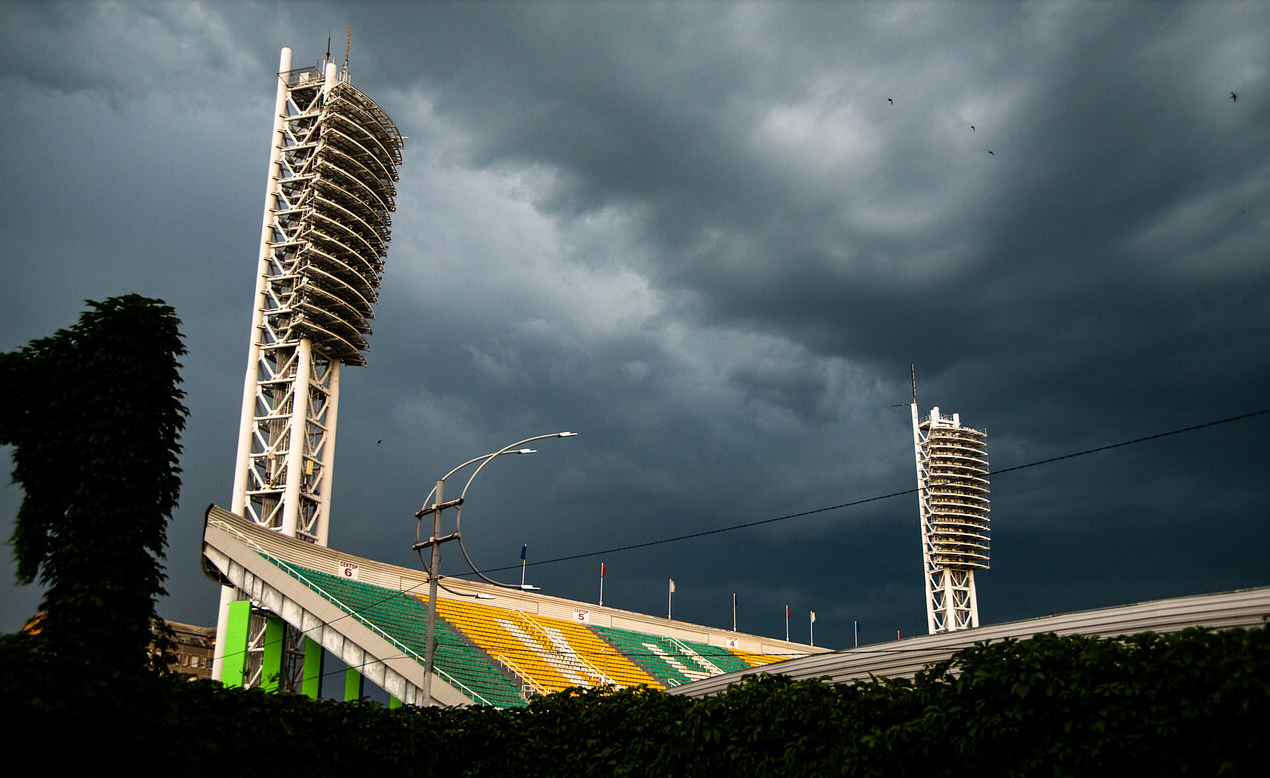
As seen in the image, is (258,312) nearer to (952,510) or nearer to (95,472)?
(95,472)

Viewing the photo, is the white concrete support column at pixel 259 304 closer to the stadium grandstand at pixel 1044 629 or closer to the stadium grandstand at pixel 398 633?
the stadium grandstand at pixel 398 633

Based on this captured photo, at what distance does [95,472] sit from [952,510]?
366 feet

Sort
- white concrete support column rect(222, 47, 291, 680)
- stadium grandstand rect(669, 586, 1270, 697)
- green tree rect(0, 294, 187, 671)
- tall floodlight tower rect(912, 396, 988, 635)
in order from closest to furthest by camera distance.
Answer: stadium grandstand rect(669, 586, 1270, 697), green tree rect(0, 294, 187, 671), white concrete support column rect(222, 47, 291, 680), tall floodlight tower rect(912, 396, 988, 635)

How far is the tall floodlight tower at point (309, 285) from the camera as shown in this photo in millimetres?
58125

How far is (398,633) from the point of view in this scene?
41.6 m

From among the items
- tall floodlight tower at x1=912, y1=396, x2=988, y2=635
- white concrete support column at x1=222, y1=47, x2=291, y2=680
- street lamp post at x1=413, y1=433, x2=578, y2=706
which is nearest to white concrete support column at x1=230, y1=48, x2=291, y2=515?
white concrete support column at x1=222, y1=47, x2=291, y2=680

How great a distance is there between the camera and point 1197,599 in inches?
667

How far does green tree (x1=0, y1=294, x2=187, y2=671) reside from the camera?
56.7 ft

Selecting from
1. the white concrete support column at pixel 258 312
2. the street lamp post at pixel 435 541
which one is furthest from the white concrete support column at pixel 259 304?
the street lamp post at pixel 435 541

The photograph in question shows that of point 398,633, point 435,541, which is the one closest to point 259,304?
point 398,633

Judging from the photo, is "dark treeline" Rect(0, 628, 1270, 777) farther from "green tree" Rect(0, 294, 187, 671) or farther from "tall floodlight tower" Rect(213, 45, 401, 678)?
"tall floodlight tower" Rect(213, 45, 401, 678)

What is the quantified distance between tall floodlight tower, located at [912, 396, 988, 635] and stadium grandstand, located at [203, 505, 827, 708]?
63.4 meters

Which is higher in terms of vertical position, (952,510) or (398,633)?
(952,510)

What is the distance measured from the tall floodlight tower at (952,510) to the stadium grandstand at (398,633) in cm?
6340
